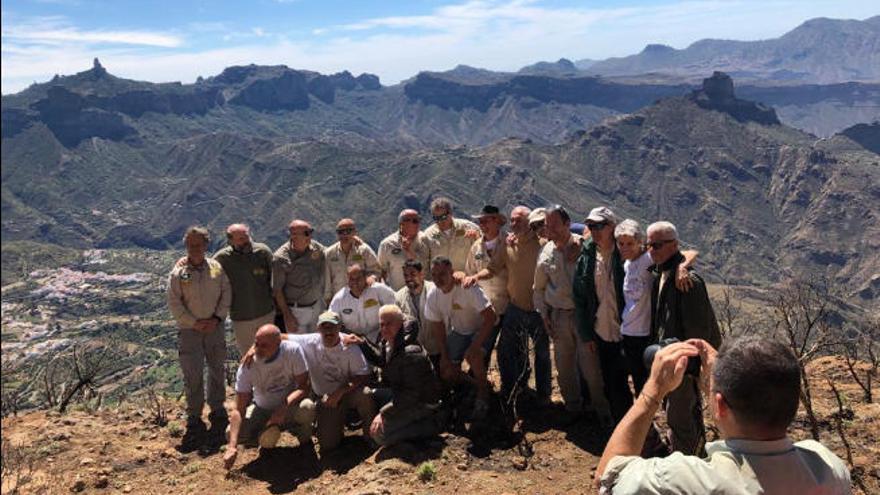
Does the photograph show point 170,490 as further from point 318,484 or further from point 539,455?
point 539,455

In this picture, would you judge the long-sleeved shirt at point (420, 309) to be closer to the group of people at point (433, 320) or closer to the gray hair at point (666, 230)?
the group of people at point (433, 320)

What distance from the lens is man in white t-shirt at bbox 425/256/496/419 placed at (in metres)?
8.66

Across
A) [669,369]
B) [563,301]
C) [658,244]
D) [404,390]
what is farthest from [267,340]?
[669,369]

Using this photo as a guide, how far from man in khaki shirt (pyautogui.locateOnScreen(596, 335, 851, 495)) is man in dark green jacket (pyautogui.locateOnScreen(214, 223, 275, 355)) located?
8.31 meters

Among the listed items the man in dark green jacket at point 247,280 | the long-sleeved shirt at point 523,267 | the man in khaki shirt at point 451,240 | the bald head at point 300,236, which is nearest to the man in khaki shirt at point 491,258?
the long-sleeved shirt at point 523,267

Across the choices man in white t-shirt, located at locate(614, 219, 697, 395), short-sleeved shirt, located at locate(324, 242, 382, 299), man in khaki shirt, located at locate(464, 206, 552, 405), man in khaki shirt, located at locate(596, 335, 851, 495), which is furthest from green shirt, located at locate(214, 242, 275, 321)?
man in khaki shirt, located at locate(596, 335, 851, 495)

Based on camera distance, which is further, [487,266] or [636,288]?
[487,266]

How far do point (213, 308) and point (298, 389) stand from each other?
7.39 feet

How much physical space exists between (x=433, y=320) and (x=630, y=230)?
3.31 meters

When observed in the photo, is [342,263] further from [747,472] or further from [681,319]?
[747,472]

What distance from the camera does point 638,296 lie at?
6801mm

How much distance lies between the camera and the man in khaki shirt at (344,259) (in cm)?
1029

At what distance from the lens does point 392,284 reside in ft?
34.7

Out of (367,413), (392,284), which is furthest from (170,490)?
(392,284)
